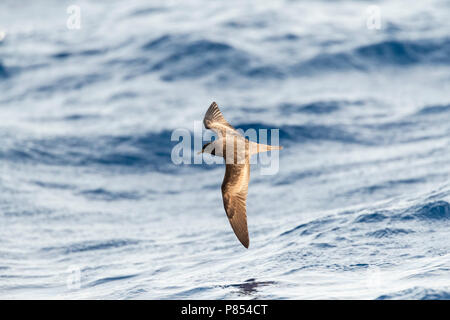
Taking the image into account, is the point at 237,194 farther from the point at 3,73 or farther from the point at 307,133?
the point at 3,73

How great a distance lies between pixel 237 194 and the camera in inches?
406

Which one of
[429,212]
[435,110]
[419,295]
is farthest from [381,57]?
[419,295]

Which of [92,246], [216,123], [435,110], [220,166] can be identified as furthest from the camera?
[435,110]

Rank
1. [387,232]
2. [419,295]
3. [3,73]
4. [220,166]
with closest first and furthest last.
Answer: [419,295] → [387,232] → [220,166] → [3,73]

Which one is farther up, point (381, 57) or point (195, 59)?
point (195, 59)

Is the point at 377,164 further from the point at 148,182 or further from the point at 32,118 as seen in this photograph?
the point at 32,118

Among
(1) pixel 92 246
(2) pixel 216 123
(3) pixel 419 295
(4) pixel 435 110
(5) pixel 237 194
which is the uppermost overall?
(4) pixel 435 110

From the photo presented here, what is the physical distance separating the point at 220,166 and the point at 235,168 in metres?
8.91

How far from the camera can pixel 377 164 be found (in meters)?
17.9

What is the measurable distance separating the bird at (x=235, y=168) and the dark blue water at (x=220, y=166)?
3.28 feet

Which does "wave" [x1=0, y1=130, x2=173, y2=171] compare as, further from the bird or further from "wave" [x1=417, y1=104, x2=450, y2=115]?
the bird

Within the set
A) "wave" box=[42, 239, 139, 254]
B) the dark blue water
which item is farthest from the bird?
"wave" box=[42, 239, 139, 254]

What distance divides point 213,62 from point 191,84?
4.17 ft
